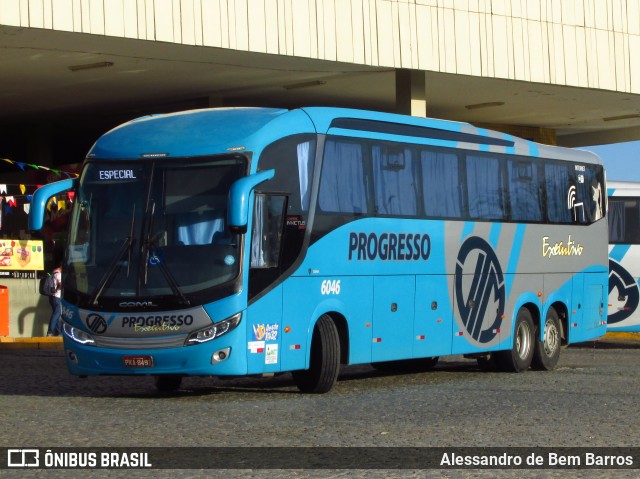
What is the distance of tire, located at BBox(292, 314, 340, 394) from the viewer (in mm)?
15836

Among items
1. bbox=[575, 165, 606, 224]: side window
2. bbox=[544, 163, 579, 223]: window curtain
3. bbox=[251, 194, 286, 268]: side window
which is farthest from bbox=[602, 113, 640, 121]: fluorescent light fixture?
bbox=[251, 194, 286, 268]: side window

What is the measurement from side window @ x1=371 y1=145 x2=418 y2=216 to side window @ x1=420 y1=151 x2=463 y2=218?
317 mm

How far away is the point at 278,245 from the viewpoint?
15.2 m

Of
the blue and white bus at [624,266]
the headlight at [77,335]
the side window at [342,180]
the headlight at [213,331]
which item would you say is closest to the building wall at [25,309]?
the blue and white bus at [624,266]

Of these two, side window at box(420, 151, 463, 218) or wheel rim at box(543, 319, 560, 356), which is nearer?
side window at box(420, 151, 463, 218)

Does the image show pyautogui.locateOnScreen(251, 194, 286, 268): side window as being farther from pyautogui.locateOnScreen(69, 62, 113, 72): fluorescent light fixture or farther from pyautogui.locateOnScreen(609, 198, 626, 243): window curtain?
pyautogui.locateOnScreen(609, 198, 626, 243): window curtain

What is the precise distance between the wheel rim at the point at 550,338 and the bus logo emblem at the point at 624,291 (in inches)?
267

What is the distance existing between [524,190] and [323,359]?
5.78m

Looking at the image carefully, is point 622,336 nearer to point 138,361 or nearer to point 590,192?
point 590,192

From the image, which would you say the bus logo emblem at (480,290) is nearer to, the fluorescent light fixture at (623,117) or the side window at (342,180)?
the side window at (342,180)

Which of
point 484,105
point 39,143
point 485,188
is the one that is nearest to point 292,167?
point 485,188

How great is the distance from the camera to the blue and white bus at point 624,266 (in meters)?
27.6

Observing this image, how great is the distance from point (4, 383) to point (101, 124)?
61.4 feet

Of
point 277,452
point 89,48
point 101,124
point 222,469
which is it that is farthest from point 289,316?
point 101,124
